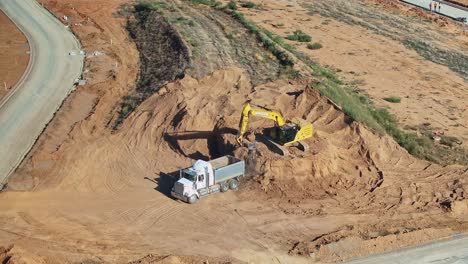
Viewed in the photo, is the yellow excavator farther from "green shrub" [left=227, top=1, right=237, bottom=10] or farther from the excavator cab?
"green shrub" [left=227, top=1, right=237, bottom=10]

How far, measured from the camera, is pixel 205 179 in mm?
Result: 32062

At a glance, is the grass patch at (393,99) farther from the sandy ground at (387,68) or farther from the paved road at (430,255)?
the paved road at (430,255)

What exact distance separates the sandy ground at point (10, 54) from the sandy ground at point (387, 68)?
2061 cm

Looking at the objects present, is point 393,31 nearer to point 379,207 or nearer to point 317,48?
point 317,48

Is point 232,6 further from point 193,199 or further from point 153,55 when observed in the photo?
point 193,199

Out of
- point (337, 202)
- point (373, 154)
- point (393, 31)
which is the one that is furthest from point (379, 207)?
point (393, 31)

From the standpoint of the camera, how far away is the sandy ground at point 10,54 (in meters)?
48.5

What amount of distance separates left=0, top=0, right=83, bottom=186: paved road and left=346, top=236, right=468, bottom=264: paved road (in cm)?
1936

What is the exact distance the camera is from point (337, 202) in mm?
32500

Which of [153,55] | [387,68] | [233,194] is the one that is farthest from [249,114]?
[153,55]

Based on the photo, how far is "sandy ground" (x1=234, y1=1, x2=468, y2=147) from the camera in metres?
42.6

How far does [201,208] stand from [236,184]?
249 cm

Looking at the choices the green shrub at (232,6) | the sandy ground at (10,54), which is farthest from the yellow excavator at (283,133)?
the green shrub at (232,6)

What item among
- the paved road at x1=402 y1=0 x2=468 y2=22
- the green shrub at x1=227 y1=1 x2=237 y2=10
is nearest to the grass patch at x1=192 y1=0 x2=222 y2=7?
the green shrub at x1=227 y1=1 x2=237 y2=10
